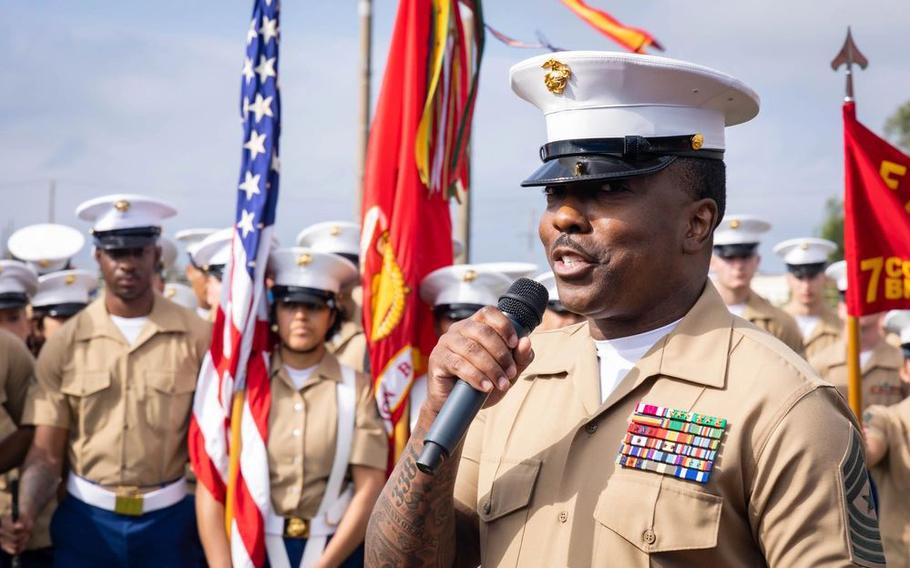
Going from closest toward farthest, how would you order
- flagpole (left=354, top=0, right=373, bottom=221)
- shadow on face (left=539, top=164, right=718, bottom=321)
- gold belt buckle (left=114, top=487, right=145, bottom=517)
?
shadow on face (left=539, top=164, right=718, bottom=321), gold belt buckle (left=114, top=487, right=145, bottom=517), flagpole (left=354, top=0, right=373, bottom=221)

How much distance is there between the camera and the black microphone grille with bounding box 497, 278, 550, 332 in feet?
6.39

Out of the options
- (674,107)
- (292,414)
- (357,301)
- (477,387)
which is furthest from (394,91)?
(477,387)

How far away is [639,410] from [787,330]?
210 inches

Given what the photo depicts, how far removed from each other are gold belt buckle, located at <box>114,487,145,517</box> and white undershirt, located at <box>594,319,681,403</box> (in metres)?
3.66

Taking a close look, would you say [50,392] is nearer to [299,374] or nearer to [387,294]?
[299,374]

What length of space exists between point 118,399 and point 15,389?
0.84 metres

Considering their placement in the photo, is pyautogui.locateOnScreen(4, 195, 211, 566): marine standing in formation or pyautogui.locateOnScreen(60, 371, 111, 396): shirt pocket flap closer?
pyautogui.locateOnScreen(4, 195, 211, 566): marine standing in formation

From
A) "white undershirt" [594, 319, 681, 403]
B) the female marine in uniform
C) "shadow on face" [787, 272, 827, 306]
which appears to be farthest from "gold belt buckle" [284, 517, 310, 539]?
"shadow on face" [787, 272, 827, 306]

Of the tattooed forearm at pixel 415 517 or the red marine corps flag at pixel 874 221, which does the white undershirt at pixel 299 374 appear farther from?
the tattooed forearm at pixel 415 517

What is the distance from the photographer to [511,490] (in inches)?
83.0

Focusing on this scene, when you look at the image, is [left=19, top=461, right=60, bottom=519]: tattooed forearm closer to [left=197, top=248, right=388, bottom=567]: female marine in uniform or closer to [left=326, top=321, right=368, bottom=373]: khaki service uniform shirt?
[left=197, top=248, right=388, bottom=567]: female marine in uniform

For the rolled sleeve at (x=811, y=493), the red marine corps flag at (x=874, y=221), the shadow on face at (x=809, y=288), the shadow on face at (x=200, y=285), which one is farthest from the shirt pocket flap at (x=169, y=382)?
the shadow on face at (x=809, y=288)

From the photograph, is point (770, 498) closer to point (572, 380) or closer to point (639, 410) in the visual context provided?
point (639, 410)

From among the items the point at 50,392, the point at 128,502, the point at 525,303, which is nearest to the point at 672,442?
the point at 525,303
